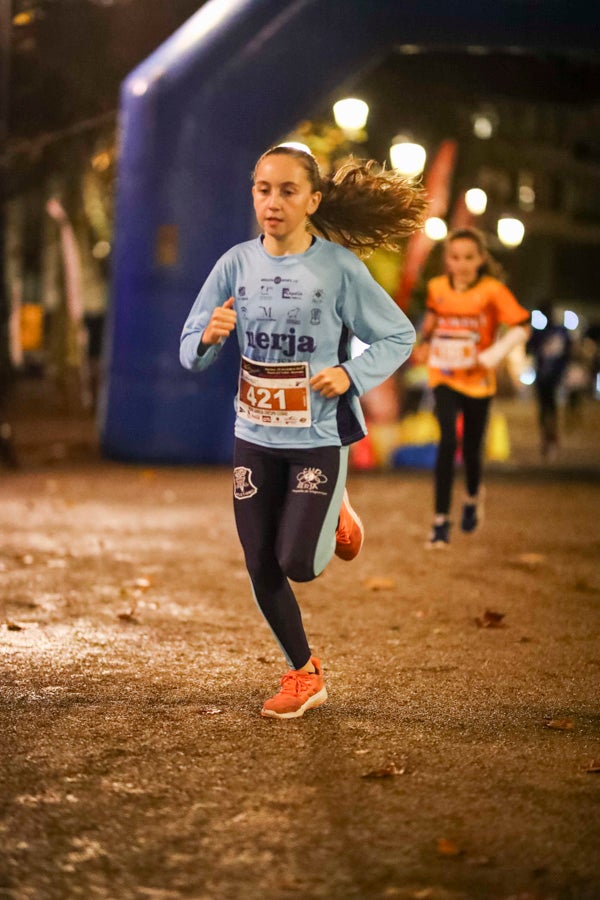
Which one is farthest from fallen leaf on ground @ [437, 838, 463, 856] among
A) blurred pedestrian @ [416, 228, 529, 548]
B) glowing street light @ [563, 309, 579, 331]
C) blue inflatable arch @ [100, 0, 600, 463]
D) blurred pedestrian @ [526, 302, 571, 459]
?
glowing street light @ [563, 309, 579, 331]

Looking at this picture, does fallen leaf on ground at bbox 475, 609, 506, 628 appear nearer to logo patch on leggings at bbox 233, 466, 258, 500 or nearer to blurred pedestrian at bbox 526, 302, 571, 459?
logo patch on leggings at bbox 233, 466, 258, 500

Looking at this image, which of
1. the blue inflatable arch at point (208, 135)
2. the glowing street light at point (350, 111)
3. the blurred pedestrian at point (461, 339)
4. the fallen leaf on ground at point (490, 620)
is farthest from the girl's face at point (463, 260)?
the glowing street light at point (350, 111)

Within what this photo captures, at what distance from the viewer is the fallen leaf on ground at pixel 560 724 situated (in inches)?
186

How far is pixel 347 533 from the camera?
5.14 meters

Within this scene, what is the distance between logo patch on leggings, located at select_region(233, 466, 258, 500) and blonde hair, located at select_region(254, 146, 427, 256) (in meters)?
Answer: 0.98

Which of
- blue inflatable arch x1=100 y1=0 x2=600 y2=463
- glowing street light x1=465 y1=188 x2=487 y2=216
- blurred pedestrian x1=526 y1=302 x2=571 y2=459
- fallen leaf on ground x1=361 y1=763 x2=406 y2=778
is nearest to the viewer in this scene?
fallen leaf on ground x1=361 y1=763 x2=406 y2=778

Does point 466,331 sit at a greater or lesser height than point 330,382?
A: greater

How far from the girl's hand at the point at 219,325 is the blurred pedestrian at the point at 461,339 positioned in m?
4.28

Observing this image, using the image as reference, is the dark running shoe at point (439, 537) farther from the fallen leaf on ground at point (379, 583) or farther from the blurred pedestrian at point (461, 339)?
the fallen leaf on ground at point (379, 583)

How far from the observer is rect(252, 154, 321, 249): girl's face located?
15.6 feet

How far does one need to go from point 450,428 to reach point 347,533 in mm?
4066

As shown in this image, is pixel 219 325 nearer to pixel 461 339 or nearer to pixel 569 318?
pixel 461 339

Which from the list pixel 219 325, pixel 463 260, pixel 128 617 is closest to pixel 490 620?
pixel 128 617

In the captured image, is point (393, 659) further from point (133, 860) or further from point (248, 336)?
point (133, 860)
